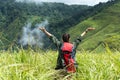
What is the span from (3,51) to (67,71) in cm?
188

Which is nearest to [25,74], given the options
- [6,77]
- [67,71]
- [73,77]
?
[6,77]

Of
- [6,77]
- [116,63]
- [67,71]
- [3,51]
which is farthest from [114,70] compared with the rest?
[3,51]

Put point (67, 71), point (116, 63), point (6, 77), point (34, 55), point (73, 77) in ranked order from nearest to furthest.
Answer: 1. point (6, 77)
2. point (116, 63)
3. point (73, 77)
4. point (67, 71)
5. point (34, 55)

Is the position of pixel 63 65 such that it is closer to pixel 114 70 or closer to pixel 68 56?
pixel 68 56

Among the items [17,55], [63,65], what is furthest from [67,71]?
[17,55]

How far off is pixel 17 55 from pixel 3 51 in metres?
0.71

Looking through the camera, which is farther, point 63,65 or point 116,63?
point 63,65

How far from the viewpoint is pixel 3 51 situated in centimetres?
898

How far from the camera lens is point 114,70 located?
6.58 meters

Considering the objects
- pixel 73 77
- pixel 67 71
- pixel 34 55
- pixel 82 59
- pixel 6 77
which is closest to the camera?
pixel 6 77

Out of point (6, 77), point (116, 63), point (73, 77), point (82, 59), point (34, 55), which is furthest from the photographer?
point (82, 59)

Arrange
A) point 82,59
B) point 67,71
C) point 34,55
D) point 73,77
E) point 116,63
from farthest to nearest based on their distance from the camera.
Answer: point 82,59 → point 34,55 → point 67,71 → point 73,77 → point 116,63

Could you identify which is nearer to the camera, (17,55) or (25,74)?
(25,74)

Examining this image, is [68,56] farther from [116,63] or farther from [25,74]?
[25,74]
